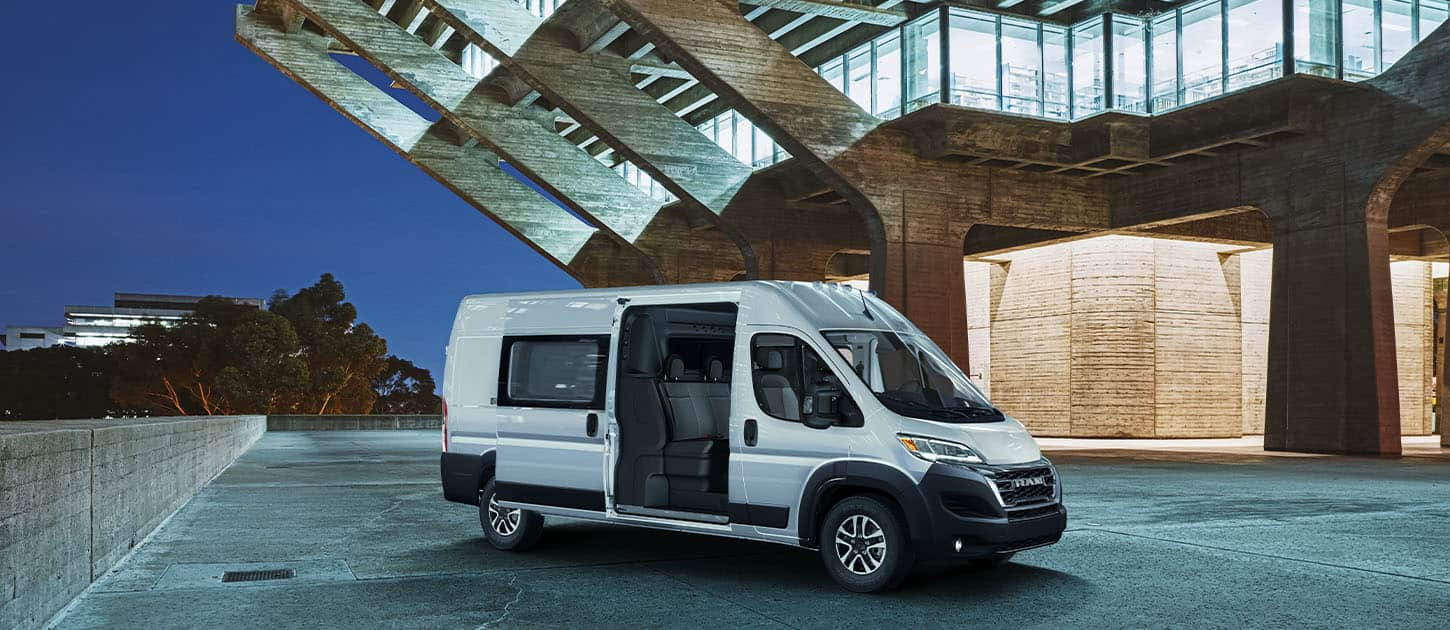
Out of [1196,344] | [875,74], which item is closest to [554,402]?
[875,74]

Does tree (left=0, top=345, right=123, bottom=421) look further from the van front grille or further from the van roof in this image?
the van front grille

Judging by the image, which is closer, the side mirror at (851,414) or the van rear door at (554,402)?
the side mirror at (851,414)

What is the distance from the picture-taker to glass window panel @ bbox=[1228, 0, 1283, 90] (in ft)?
96.2

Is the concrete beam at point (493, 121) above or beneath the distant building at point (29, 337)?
above

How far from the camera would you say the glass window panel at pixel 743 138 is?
4466cm

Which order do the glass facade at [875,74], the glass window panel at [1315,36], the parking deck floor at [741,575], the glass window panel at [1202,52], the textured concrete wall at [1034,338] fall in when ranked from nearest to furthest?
the parking deck floor at [741,575]
the glass window panel at [1315,36]
the glass window panel at [1202,52]
the glass facade at [875,74]
the textured concrete wall at [1034,338]

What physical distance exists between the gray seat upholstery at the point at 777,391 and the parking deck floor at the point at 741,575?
1.15 m

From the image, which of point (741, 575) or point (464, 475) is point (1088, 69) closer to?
point (464, 475)

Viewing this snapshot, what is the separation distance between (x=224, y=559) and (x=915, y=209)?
85.0ft

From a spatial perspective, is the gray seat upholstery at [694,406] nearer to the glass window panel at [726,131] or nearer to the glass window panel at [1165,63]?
the glass window panel at [1165,63]

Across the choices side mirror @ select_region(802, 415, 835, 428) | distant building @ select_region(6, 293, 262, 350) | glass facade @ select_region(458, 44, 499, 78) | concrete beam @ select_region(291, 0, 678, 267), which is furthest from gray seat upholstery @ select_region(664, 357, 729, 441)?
distant building @ select_region(6, 293, 262, 350)

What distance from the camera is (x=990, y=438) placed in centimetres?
830

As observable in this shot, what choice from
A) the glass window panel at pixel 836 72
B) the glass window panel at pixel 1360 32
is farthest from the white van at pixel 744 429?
the glass window panel at pixel 836 72

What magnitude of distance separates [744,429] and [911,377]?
3.97 ft
